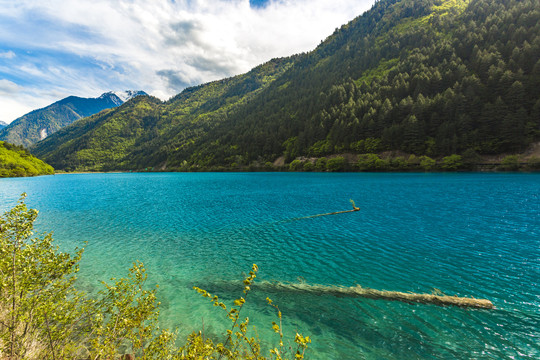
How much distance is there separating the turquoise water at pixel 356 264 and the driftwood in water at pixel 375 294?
0.45 m

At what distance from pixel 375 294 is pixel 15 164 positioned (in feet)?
784

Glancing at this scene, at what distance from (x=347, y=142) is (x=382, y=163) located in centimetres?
3271

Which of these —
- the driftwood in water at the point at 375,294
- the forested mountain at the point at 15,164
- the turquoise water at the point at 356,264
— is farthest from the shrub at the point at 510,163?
the forested mountain at the point at 15,164

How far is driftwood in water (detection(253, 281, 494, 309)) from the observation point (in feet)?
39.1

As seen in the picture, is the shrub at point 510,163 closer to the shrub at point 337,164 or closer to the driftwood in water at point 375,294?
the shrub at point 337,164

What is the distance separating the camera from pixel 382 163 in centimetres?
11906

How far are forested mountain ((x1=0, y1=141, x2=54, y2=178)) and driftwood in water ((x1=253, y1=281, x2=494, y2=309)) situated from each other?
228997 millimetres

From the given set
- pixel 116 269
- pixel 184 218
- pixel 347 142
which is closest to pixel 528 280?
pixel 116 269

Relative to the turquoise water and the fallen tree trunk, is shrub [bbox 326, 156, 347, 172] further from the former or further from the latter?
the fallen tree trunk

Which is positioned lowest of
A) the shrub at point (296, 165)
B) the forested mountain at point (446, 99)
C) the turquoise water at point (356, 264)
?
the turquoise water at point (356, 264)

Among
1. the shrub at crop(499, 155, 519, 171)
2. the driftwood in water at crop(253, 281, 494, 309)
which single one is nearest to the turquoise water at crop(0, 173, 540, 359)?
the driftwood in water at crop(253, 281, 494, 309)

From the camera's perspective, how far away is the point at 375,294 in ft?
44.1

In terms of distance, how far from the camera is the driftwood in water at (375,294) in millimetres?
11928

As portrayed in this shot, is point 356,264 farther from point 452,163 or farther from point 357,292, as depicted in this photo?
point 452,163
